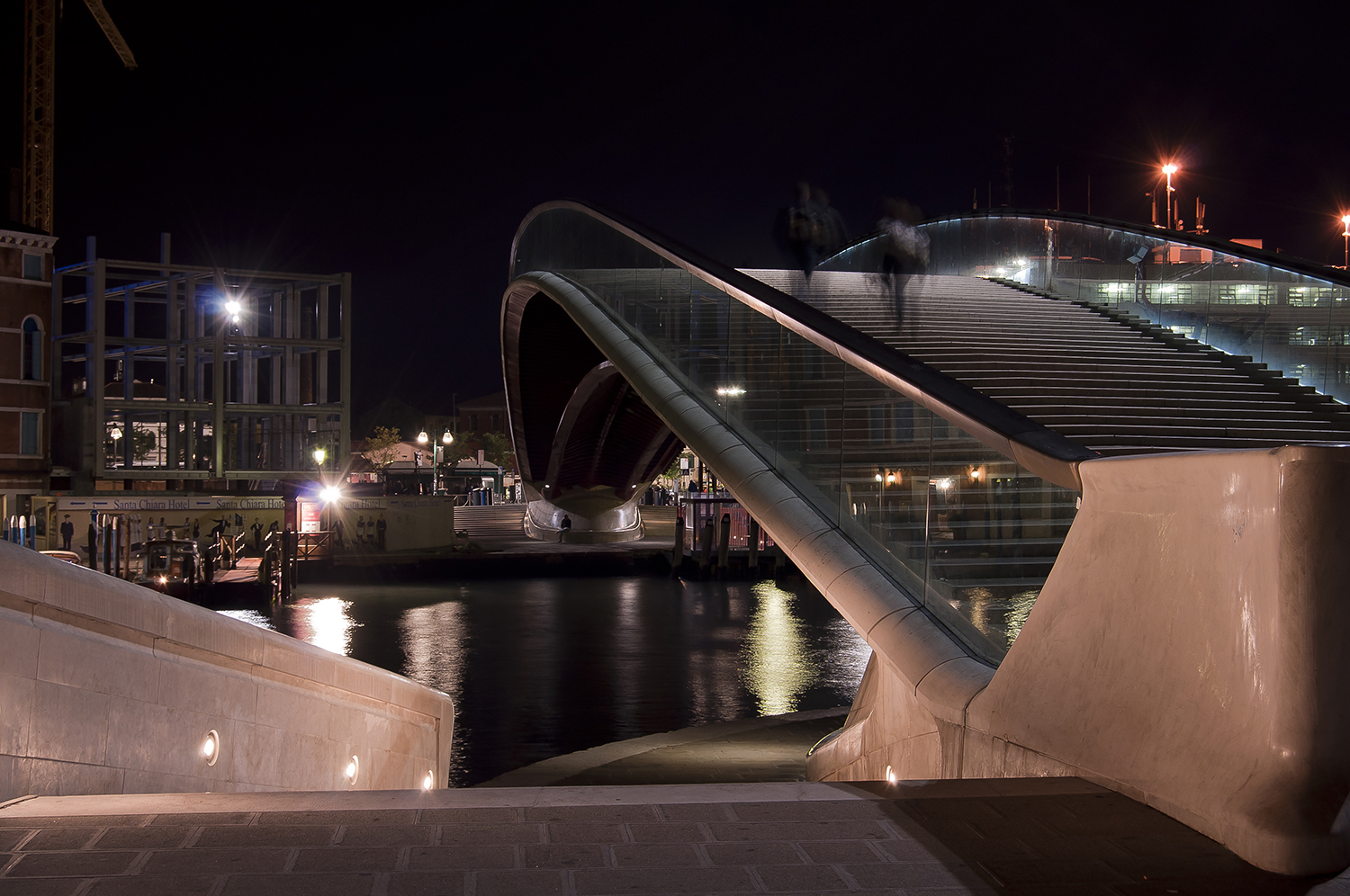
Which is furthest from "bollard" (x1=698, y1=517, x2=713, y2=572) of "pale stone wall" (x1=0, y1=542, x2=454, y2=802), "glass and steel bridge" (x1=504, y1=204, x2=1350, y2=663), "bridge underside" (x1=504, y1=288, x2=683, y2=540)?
"pale stone wall" (x1=0, y1=542, x2=454, y2=802)

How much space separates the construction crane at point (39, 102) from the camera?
50406mm

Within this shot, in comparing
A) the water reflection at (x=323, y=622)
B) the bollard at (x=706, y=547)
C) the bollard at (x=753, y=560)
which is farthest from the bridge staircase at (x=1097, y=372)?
the bollard at (x=706, y=547)

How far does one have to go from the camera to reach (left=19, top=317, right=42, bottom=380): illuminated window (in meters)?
29.2

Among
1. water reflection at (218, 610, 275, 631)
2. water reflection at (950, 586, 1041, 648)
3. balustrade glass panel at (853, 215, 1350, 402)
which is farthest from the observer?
water reflection at (218, 610, 275, 631)

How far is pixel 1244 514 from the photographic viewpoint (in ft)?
9.66

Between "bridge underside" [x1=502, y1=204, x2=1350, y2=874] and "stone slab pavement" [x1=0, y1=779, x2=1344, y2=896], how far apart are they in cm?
24

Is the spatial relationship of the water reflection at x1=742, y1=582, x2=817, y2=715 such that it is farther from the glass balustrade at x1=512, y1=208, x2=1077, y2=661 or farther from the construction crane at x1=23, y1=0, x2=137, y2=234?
the construction crane at x1=23, y1=0, x2=137, y2=234

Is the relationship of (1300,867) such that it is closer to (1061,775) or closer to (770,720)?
(1061,775)

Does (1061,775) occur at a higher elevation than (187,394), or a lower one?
lower

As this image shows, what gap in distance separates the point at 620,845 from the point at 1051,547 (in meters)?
2.67

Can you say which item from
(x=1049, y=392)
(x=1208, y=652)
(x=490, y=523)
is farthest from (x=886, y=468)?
(x=490, y=523)

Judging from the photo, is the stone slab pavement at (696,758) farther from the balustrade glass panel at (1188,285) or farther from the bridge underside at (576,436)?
the bridge underside at (576,436)

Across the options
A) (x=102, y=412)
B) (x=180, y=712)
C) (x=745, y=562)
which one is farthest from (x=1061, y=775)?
(x=102, y=412)

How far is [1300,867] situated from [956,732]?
1806 millimetres
